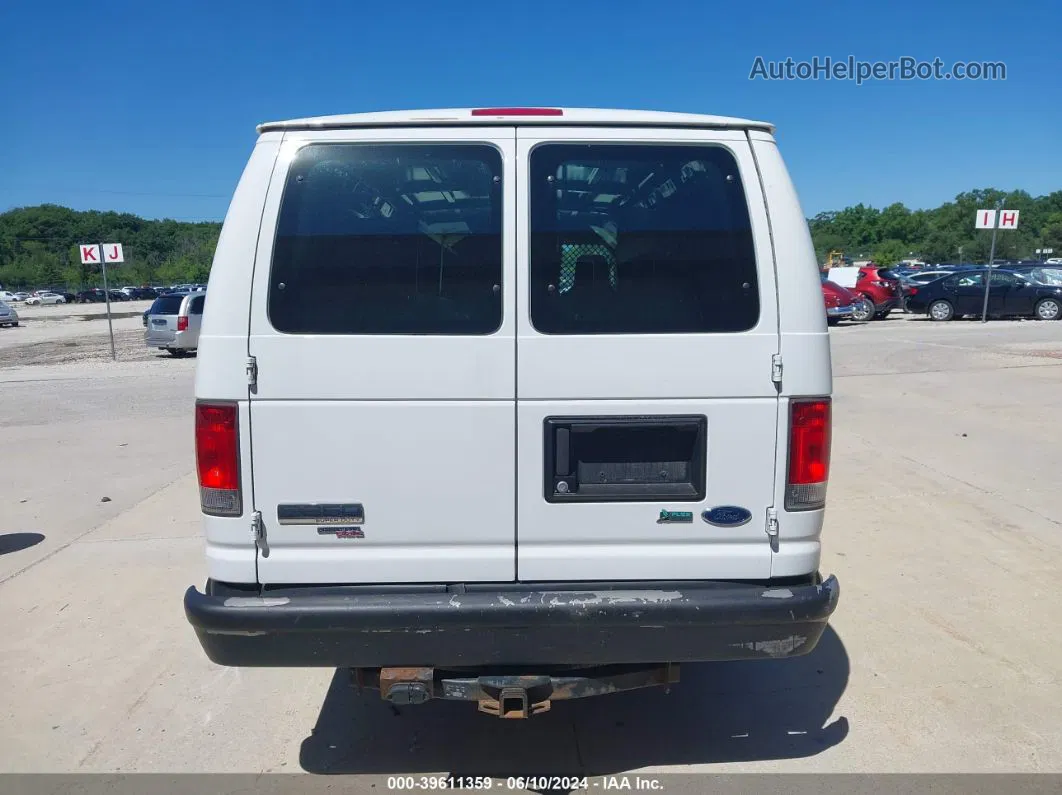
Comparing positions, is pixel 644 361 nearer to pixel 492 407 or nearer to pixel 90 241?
pixel 492 407

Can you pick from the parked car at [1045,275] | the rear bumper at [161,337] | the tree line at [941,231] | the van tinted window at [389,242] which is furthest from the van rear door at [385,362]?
the tree line at [941,231]

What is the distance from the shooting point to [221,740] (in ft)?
11.8

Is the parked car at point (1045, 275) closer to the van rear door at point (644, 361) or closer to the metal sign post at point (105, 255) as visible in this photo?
the metal sign post at point (105, 255)

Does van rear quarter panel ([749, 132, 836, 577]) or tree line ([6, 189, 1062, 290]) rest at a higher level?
tree line ([6, 189, 1062, 290])

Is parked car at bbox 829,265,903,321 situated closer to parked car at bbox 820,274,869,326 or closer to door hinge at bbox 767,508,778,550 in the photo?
parked car at bbox 820,274,869,326

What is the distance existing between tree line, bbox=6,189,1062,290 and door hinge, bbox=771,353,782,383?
84649 mm

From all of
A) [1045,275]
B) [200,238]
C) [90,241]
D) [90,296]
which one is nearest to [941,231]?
[1045,275]

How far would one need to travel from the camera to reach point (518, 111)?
2.98 m

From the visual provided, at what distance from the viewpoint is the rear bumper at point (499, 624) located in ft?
9.06

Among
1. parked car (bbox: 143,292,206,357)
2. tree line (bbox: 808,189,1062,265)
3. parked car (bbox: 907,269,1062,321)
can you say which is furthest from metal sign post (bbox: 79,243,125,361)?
tree line (bbox: 808,189,1062,265)

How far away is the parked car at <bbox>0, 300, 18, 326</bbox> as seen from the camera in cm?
4016

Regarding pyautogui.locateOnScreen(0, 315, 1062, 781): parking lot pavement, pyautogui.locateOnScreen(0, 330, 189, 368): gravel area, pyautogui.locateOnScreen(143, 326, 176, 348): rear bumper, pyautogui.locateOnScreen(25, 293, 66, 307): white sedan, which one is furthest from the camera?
pyautogui.locateOnScreen(25, 293, 66, 307): white sedan

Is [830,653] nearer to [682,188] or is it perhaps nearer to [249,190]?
[682,188]

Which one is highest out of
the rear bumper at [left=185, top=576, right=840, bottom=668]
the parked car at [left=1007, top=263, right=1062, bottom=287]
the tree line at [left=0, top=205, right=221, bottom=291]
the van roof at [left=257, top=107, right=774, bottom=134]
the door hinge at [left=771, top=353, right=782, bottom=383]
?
the tree line at [left=0, top=205, right=221, bottom=291]
